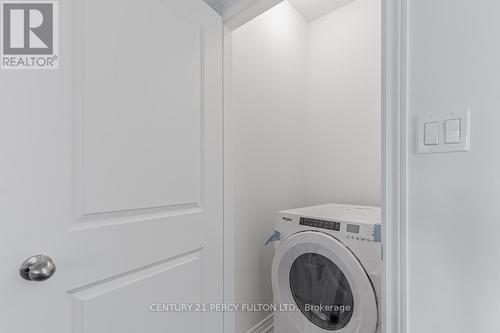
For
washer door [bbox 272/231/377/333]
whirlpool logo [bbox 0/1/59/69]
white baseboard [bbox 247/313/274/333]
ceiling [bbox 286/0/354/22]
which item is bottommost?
white baseboard [bbox 247/313/274/333]

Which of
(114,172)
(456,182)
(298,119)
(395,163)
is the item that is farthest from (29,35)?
(298,119)

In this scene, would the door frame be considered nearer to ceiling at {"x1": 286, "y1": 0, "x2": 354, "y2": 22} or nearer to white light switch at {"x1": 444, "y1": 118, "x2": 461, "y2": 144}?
white light switch at {"x1": 444, "y1": 118, "x2": 461, "y2": 144}

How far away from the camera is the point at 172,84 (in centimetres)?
100

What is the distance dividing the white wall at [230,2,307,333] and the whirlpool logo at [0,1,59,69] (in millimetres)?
718

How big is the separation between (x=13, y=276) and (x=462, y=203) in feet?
3.37

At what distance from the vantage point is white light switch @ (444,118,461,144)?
0.62 m

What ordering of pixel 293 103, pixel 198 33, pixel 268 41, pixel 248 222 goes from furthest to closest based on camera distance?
pixel 293 103 → pixel 268 41 → pixel 248 222 → pixel 198 33

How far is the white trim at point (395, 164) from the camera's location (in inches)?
27.9

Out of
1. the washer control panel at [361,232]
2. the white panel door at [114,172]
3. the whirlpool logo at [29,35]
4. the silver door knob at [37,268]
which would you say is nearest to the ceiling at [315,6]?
the white panel door at [114,172]

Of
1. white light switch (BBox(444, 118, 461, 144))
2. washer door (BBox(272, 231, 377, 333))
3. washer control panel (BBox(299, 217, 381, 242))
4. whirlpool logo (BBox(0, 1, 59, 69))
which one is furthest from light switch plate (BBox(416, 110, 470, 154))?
whirlpool logo (BBox(0, 1, 59, 69))

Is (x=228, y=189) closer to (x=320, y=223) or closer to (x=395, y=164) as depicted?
(x=320, y=223)

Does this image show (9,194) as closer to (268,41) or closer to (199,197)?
(199,197)

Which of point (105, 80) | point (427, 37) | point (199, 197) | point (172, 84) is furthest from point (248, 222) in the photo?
point (427, 37)

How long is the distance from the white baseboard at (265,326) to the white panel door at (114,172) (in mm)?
662
